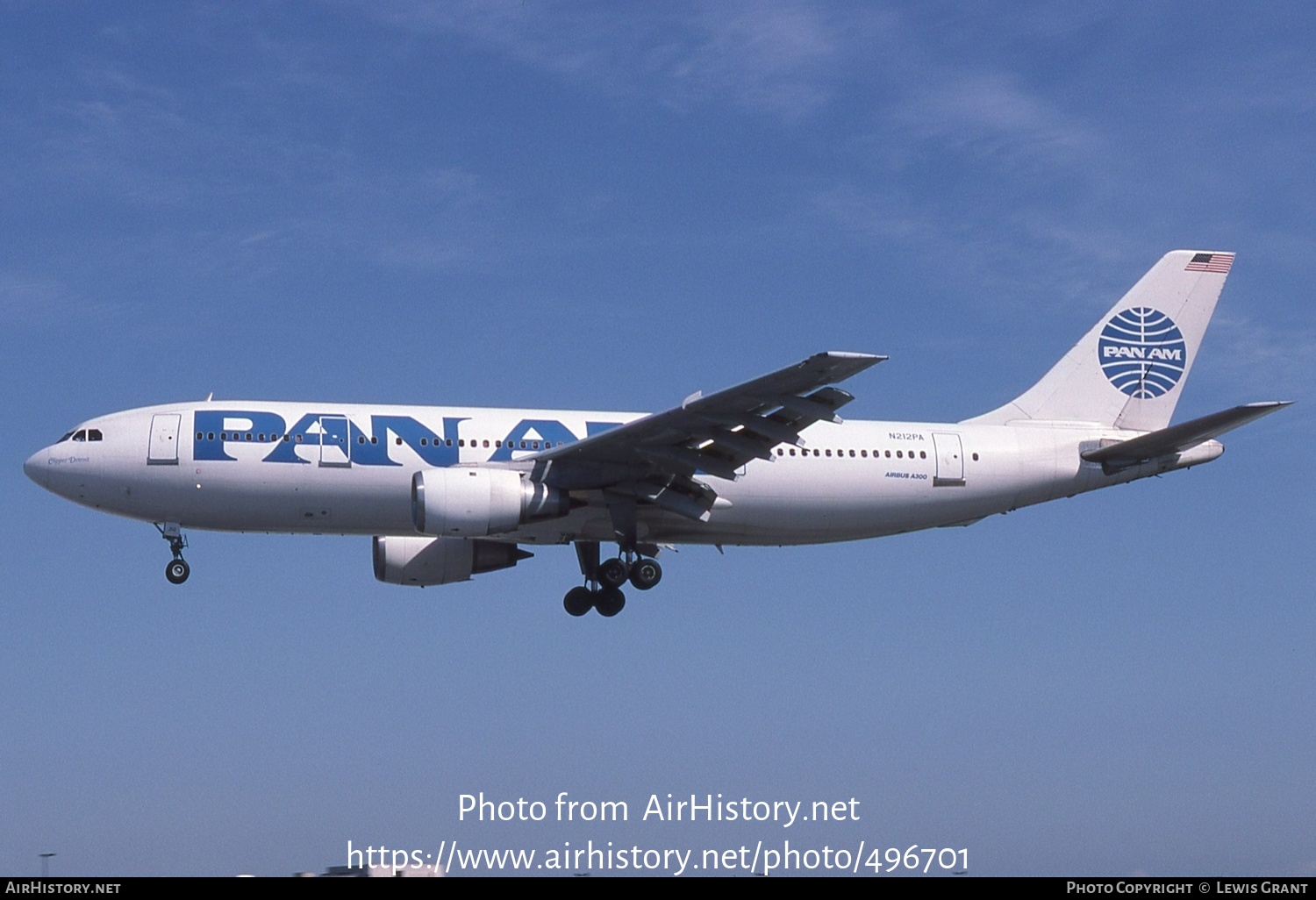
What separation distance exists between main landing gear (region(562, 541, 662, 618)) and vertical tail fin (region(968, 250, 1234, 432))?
8.72 metres

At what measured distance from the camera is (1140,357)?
4131cm

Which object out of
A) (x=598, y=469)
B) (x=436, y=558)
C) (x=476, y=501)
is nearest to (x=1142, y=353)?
(x=598, y=469)

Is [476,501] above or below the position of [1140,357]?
below

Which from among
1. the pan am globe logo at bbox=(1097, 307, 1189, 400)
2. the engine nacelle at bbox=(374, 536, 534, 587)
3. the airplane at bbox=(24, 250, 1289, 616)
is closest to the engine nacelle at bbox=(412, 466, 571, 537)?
the airplane at bbox=(24, 250, 1289, 616)

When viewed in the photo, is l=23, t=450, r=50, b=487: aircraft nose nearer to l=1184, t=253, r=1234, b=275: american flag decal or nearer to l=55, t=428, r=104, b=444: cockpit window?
l=55, t=428, r=104, b=444: cockpit window

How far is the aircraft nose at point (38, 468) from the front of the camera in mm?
35219

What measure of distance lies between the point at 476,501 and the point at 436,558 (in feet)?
17.4

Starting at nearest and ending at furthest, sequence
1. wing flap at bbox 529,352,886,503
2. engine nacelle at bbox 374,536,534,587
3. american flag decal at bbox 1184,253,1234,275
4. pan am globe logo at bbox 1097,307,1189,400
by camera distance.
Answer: wing flap at bbox 529,352,886,503, engine nacelle at bbox 374,536,534,587, pan am globe logo at bbox 1097,307,1189,400, american flag decal at bbox 1184,253,1234,275

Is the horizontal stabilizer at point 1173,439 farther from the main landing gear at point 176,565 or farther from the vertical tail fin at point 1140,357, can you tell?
the main landing gear at point 176,565

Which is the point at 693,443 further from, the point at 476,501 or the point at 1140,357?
the point at 1140,357

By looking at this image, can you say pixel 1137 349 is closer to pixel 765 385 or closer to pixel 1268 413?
pixel 1268 413

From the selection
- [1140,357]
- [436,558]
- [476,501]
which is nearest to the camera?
[476,501]

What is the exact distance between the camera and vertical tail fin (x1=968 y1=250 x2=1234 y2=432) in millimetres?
40219
